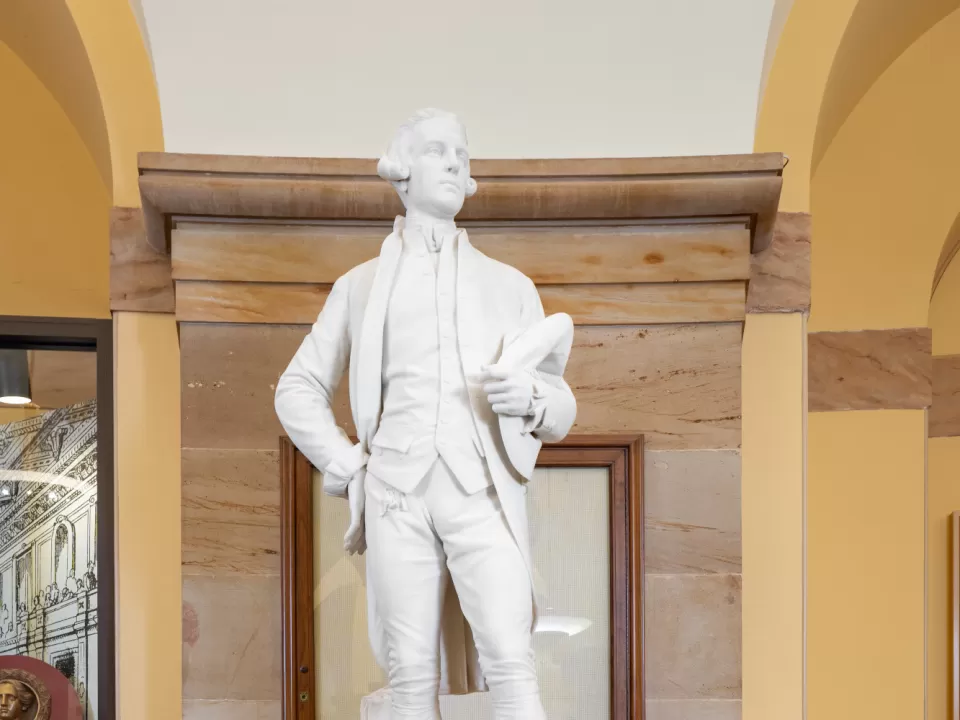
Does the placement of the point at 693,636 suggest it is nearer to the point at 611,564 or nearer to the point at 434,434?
the point at 611,564

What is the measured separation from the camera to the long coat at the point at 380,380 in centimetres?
218

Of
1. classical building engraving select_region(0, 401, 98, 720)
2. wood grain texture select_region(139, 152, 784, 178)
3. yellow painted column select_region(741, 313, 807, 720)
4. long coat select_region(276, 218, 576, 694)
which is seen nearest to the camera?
long coat select_region(276, 218, 576, 694)

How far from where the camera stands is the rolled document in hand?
7.00 feet

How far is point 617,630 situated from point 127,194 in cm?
240

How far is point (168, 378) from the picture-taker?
3453mm

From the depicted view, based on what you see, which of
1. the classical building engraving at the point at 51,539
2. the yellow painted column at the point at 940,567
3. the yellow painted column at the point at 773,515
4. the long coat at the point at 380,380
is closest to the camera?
the long coat at the point at 380,380

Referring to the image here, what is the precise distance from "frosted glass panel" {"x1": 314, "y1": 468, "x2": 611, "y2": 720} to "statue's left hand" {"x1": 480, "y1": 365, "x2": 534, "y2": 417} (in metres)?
1.29

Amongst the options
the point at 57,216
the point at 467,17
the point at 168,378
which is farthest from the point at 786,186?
the point at 57,216

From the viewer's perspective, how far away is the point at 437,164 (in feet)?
7.39

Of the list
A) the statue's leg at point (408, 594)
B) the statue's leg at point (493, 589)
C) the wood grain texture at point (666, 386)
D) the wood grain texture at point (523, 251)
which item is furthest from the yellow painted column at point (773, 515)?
the statue's leg at point (408, 594)

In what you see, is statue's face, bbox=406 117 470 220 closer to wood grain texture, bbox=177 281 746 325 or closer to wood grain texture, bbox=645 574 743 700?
wood grain texture, bbox=177 281 746 325

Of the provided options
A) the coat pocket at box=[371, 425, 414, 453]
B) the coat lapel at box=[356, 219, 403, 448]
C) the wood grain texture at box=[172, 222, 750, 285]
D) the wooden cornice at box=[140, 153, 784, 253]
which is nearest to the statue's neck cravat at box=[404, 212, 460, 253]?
the coat lapel at box=[356, 219, 403, 448]

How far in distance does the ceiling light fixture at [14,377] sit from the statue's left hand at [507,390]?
301 cm

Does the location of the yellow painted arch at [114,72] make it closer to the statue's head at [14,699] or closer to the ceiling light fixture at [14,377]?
the ceiling light fixture at [14,377]
